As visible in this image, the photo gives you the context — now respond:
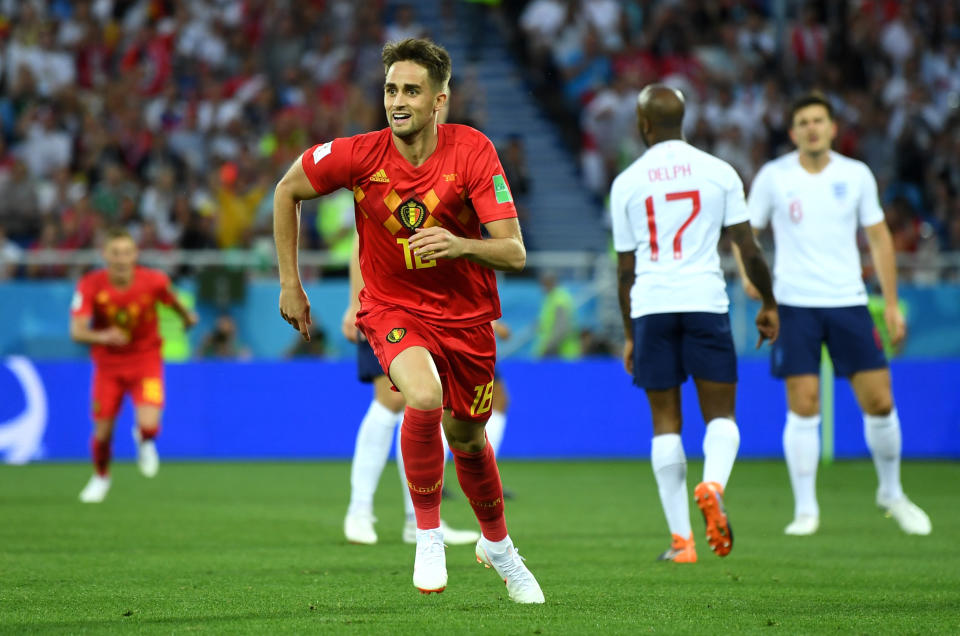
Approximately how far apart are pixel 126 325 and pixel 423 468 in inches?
264

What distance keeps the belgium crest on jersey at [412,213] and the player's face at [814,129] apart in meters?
4.00

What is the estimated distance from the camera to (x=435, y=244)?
5.07 meters

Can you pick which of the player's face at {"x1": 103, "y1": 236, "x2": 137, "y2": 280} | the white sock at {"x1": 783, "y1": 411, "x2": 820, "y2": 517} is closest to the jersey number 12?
the white sock at {"x1": 783, "y1": 411, "x2": 820, "y2": 517}

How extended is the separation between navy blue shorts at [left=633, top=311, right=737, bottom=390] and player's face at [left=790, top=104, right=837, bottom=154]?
2235 mm

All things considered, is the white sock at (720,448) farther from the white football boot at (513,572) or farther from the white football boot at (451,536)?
the white football boot at (451,536)

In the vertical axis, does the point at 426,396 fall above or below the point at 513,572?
above

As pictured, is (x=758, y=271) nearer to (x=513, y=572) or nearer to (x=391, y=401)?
(x=513, y=572)

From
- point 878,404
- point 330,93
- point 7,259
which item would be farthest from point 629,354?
point 330,93

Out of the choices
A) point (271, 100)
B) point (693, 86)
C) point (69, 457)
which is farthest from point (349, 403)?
point (693, 86)

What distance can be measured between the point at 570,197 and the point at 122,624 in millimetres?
15988

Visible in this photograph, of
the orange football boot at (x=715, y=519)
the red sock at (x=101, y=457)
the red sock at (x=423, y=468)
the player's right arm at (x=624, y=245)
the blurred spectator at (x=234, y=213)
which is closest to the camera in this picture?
the red sock at (x=423, y=468)

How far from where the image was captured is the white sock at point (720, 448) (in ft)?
22.4

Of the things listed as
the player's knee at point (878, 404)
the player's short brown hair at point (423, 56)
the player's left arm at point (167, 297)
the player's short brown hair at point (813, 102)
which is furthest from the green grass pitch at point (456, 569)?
the player's short brown hair at point (813, 102)

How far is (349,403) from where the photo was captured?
1563cm
